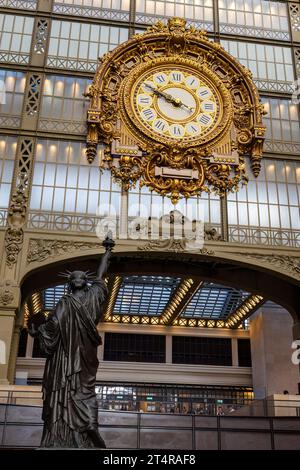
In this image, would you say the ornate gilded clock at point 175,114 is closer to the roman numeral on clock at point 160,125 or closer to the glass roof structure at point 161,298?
the roman numeral on clock at point 160,125

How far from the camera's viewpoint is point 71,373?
289 inches

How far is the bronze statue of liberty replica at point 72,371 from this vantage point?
7082mm

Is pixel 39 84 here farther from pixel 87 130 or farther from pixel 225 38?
pixel 225 38

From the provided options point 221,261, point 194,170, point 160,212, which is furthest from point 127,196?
point 221,261

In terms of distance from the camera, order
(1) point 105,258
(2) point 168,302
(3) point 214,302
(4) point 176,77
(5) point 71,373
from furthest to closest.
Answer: (3) point 214,302 → (2) point 168,302 → (4) point 176,77 → (1) point 105,258 → (5) point 71,373

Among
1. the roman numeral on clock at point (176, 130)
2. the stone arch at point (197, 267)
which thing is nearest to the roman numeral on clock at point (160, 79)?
the roman numeral on clock at point (176, 130)

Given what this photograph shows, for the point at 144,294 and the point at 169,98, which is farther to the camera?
the point at 144,294

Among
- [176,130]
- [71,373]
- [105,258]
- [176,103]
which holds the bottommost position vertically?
[71,373]

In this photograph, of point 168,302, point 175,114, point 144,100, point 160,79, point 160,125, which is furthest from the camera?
point 168,302

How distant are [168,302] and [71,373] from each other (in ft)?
87.1

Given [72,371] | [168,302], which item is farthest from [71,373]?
[168,302]

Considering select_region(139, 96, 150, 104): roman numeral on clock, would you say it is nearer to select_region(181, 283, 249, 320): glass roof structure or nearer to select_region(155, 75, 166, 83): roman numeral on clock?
select_region(155, 75, 166, 83): roman numeral on clock

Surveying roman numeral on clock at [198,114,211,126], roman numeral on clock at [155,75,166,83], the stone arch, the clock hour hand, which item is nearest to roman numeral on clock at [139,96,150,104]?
the clock hour hand

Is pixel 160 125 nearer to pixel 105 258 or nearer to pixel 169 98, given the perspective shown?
pixel 169 98
